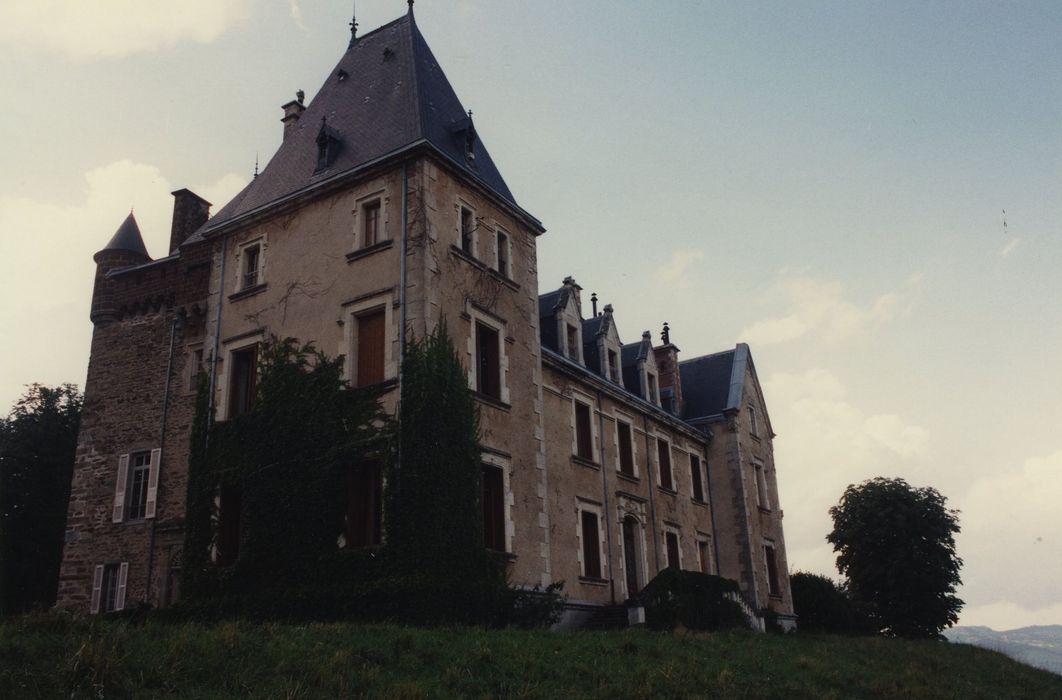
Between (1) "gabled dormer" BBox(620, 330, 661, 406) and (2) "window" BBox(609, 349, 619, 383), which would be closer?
(2) "window" BBox(609, 349, 619, 383)

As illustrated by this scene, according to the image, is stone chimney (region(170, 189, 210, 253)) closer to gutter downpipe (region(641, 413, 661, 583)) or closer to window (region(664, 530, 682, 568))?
gutter downpipe (region(641, 413, 661, 583))

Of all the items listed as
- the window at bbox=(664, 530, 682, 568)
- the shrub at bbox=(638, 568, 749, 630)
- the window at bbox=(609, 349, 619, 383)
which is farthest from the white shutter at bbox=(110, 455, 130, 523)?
the window at bbox=(664, 530, 682, 568)

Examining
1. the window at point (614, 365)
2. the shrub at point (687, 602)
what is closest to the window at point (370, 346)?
the shrub at point (687, 602)

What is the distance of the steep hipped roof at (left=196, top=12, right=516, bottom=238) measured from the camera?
21250 mm

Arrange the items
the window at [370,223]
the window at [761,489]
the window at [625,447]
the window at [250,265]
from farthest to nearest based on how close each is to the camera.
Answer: the window at [761,489] < the window at [625,447] < the window at [250,265] < the window at [370,223]

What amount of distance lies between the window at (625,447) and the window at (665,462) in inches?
72.8

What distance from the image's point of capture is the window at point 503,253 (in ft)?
72.5

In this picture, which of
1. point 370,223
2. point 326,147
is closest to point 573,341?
point 370,223

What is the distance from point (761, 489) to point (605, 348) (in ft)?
33.4

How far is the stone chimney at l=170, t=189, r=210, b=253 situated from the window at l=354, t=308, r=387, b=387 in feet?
40.0

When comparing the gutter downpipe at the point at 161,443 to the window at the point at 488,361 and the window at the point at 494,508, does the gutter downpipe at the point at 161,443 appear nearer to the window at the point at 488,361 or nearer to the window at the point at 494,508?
the window at the point at 494,508

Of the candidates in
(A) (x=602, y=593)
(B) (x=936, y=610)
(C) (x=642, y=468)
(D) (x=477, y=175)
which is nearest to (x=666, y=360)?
(C) (x=642, y=468)

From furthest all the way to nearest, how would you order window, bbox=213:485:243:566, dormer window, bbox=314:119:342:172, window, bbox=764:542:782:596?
1. window, bbox=764:542:782:596
2. dormer window, bbox=314:119:342:172
3. window, bbox=213:485:243:566

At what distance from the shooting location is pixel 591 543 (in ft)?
79.0
